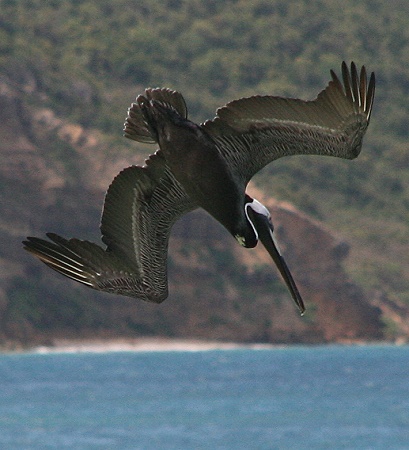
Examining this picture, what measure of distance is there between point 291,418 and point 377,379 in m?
19.0

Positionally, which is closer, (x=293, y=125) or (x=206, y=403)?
(x=293, y=125)

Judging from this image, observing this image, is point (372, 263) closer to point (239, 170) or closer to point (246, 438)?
point (246, 438)

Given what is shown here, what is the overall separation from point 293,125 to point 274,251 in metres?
0.78

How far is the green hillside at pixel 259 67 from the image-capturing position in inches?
2923

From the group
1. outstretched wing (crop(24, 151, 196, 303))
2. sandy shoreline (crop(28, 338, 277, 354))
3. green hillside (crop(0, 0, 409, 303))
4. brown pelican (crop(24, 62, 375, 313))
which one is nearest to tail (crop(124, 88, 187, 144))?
brown pelican (crop(24, 62, 375, 313))

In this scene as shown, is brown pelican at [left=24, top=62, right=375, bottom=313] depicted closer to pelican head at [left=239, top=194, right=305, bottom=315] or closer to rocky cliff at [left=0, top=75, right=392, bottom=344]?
pelican head at [left=239, top=194, right=305, bottom=315]

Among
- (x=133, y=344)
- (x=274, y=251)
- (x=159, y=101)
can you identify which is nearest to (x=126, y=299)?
(x=133, y=344)

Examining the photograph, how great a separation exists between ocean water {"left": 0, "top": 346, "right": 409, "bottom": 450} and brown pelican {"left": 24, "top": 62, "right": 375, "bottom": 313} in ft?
74.0

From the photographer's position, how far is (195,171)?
6504 mm

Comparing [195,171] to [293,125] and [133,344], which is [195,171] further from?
[133,344]

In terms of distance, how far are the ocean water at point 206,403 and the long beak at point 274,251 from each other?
77.0 ft

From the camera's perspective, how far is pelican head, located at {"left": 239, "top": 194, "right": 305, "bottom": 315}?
20.9 feet

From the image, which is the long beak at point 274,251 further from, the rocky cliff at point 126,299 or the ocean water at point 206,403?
the rocky cliff at point 126,299

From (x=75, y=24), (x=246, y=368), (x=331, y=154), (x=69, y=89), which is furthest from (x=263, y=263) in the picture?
(x=331, y=154)
